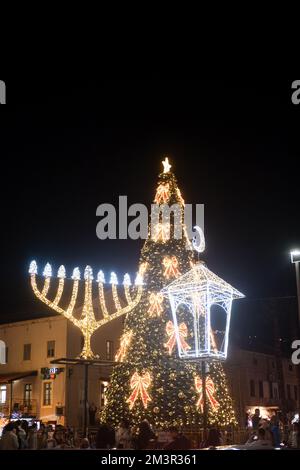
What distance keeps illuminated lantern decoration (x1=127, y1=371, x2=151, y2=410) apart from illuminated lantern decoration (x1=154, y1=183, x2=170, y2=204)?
8.71m

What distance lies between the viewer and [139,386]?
28.2m

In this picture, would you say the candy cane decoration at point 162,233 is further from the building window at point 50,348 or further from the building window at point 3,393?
the building window at point 3,393

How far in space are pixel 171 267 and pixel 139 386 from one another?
19.1 feet

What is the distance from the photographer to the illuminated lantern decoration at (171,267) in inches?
1168

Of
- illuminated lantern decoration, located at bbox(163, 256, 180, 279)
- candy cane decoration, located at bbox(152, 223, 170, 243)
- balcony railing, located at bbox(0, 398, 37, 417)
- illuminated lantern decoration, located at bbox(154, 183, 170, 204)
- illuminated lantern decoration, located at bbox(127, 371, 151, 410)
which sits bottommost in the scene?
balcony railing, located at bbox(0, 398, 37, 417)

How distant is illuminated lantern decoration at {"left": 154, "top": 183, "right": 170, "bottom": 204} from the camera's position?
3134cm

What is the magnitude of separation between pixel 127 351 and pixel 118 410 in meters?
2.72

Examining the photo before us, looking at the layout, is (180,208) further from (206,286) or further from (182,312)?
(206,286)

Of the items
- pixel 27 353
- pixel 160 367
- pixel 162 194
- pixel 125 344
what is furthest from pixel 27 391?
pixel 162 194

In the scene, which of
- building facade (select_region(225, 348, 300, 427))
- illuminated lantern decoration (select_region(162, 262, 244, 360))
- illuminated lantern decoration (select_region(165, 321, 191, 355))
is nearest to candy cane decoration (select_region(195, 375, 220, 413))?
illuminated lantern decoration (select_region(165, 321, 191, 355))

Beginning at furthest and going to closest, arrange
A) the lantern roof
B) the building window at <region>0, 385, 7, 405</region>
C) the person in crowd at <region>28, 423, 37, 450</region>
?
the building window at <region>0, 385, 7, 405</region> → the lantern roof → the person in crowd at <region>28, 423, 37, 450</region>

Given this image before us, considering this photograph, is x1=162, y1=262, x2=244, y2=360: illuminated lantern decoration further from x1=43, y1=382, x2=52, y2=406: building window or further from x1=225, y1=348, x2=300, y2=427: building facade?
x1=225, y1=348, x2=300, y2=427: building facade

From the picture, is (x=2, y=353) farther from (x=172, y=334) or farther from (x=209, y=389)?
(x=209, y=389)
